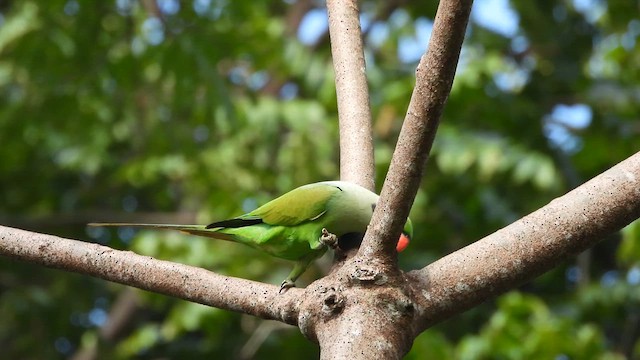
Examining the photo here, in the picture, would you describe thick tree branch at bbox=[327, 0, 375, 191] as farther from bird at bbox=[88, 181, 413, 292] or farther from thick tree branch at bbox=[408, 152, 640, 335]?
thick tree branch at bbox=[408, 152, 640, 335]

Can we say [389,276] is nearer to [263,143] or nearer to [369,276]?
[369,276]

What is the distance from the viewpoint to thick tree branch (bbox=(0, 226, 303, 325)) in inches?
59.3

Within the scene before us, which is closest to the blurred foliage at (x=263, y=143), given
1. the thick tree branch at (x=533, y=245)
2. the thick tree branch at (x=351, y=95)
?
the thick tree branch at (x=351, y=95)

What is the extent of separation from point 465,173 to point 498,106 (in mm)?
446

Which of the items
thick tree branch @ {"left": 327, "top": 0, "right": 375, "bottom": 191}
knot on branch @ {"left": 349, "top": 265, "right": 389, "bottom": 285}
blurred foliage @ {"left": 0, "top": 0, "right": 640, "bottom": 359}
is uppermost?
blurred foliage @ {"left": 0, "top": 0, "right": 640, "bottom": 359}

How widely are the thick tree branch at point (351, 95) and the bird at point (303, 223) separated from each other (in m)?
0.09

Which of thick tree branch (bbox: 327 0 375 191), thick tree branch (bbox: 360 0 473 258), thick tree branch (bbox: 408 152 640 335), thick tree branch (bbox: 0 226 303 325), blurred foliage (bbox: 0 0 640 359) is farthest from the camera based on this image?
blurred foliage (bbox: 0 0 640 359)

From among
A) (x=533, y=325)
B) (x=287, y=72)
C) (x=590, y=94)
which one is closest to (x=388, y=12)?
(x=287, y=72)

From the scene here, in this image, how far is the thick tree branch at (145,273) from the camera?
1507 millimetres

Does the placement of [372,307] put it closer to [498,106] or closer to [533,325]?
[533,325]

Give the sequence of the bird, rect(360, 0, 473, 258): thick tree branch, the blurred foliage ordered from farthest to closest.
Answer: the blurred foliage → the bird → rect(360, 0, 473, 258): thick tree branch

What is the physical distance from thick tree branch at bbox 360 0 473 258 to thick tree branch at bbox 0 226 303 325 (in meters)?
0.26

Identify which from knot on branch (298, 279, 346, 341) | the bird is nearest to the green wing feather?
the bird

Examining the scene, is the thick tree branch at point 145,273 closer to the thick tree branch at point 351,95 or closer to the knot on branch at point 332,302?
the knot on branch at point 332,302
